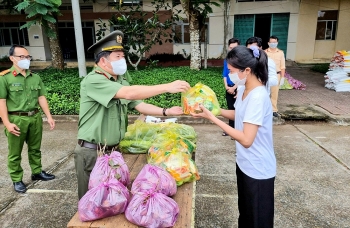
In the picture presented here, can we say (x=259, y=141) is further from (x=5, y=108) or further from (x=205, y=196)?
(x=5, y=108)

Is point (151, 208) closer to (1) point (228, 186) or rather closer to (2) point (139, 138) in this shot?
(2) point (139, 138)

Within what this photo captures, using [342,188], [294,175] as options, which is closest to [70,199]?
[294,175]

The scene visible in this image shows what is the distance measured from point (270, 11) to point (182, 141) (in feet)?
48.0

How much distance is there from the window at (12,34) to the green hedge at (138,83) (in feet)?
33.1

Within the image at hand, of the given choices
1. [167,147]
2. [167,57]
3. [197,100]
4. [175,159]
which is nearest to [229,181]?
[167,147]

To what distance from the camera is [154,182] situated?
6.14 feet

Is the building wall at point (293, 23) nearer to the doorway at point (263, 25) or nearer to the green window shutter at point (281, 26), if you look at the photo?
the green window shutter at point (281, 26)

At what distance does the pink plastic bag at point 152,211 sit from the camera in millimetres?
1642

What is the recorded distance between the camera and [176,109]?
103 inches

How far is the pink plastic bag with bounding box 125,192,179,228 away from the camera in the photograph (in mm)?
1642

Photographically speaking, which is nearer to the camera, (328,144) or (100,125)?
(100,125)

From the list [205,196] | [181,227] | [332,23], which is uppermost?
[332,23]

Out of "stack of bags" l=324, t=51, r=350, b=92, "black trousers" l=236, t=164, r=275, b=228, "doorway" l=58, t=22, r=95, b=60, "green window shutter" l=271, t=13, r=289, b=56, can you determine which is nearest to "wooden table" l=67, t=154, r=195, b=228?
"black trousers" l=236, t=164, r=275, b=228

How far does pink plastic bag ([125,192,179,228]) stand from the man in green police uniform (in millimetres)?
2300
